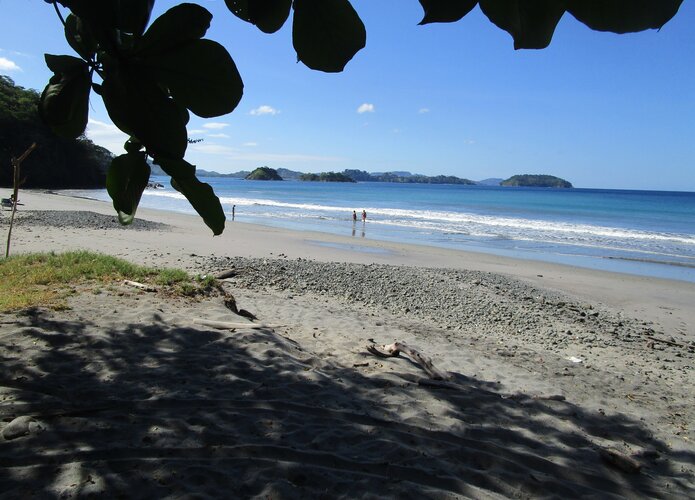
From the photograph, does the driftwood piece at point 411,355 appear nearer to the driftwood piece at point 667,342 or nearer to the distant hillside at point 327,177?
the driftwood piece at point 667,342

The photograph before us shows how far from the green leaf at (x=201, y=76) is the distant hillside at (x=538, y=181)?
163380 millimetres

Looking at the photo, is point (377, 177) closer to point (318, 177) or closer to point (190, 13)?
point (318, 177)

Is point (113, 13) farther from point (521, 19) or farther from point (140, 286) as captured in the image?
point (140, 286)

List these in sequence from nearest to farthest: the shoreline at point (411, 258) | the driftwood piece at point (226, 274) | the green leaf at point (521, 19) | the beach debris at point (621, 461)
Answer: the green leaf at point (521, 19) → the beach debris at point (621, 461) → the driftwood piece at point (226, 274) → the shoreline at point (411, 258)

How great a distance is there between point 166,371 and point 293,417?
1.16 metres

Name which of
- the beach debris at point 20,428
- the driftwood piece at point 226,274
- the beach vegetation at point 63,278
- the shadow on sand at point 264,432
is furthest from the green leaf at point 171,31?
the driftwood piece at point 226,274

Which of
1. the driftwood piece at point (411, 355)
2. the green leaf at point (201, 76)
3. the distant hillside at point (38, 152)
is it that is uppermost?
the distant hillside at point (38, 152)

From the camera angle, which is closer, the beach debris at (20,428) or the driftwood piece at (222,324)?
the beach debris at (20,428)

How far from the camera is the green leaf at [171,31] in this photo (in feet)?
2.34

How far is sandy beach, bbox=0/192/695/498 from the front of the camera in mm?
2314

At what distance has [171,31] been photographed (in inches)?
28.2

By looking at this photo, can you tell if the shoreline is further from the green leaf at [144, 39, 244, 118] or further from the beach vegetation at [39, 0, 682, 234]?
the green leaf at [144, 39, 244, 118]

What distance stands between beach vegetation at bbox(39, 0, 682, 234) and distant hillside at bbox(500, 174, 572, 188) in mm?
163328

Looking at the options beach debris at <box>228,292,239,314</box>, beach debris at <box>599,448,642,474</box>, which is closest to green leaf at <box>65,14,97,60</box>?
beach debris at <box>599,448,642,474</box>
